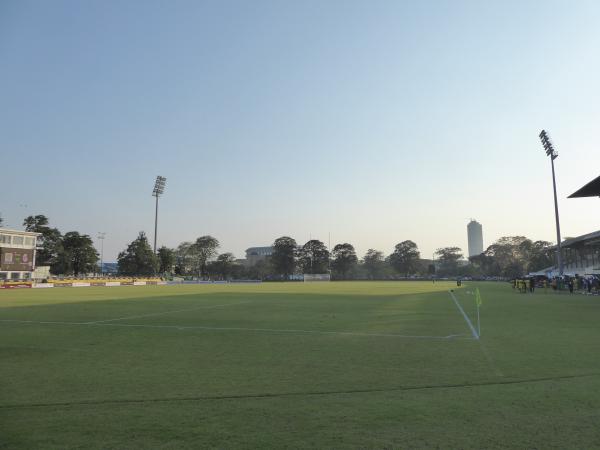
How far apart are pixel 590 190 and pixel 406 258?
11736 centimetres

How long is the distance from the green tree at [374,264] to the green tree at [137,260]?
8962cm

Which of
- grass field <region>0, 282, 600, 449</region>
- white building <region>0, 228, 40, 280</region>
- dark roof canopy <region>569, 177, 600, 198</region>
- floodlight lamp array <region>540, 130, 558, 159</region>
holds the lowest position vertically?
grass field <region>0, 282, 600, 449</region>

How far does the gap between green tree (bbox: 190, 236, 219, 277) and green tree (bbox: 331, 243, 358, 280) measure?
4367cm

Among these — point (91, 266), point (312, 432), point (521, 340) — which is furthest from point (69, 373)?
point (91, 266)

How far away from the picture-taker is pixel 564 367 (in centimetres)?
A: 801

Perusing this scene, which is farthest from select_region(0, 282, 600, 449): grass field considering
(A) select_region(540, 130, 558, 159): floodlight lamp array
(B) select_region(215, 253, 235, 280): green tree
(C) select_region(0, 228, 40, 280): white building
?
(B) select_region(215, 253, 235, 280): green tree

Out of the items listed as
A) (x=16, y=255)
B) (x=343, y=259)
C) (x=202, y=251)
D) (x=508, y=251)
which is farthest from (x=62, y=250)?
(x=508, y=251)

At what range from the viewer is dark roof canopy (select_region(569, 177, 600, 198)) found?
35438 millimetres

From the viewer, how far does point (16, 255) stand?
273 feet

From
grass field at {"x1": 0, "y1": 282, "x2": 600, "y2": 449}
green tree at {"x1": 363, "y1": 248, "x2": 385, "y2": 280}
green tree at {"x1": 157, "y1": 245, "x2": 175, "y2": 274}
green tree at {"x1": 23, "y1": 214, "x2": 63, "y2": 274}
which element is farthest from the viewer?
green tree at {"x1": 363, "y1": 248, "x2": 385, "y2": 280}

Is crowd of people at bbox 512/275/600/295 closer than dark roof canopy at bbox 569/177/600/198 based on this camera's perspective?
No

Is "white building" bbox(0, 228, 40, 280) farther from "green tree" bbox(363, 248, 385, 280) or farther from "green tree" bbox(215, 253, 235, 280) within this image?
Answer: "green tree" bbox(363, 248, 385, 280)

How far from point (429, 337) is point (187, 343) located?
6599mm

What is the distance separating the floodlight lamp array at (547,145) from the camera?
177 ft
